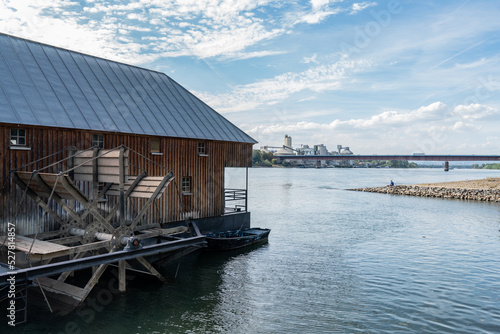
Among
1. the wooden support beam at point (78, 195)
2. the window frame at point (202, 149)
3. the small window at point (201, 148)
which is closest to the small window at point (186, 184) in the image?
the window frame at point (202, 149)

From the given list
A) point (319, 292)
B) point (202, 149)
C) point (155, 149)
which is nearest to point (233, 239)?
point (202, 149)

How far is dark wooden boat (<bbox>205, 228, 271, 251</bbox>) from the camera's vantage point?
931 inches

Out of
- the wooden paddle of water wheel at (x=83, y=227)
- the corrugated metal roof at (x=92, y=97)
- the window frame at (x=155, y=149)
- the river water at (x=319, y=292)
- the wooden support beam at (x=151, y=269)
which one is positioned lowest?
the river water at (x=319, y=292)

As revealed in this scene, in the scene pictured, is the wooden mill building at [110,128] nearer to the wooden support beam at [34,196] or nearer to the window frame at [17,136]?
the window frame at [17,136]

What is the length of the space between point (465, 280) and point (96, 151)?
18.8 meters

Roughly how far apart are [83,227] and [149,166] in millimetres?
4999

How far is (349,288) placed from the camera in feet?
58.9

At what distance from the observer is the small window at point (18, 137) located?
51.4 feet

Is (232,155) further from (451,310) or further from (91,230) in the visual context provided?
(451,310)

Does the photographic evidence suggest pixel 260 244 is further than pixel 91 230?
Yes

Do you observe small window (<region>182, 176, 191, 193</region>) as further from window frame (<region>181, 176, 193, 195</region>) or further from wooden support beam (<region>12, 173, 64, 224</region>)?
wooden support beam (<region>12, 173, 64, 224</region>)

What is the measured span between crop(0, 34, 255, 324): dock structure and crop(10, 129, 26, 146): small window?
36 millimetres

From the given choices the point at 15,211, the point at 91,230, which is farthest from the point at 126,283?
the point at 15,211

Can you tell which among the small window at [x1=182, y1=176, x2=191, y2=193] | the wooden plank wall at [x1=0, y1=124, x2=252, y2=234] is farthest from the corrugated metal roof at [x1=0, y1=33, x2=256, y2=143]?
the small window at [x1=182, y1=176, x2=191, y2=193]
